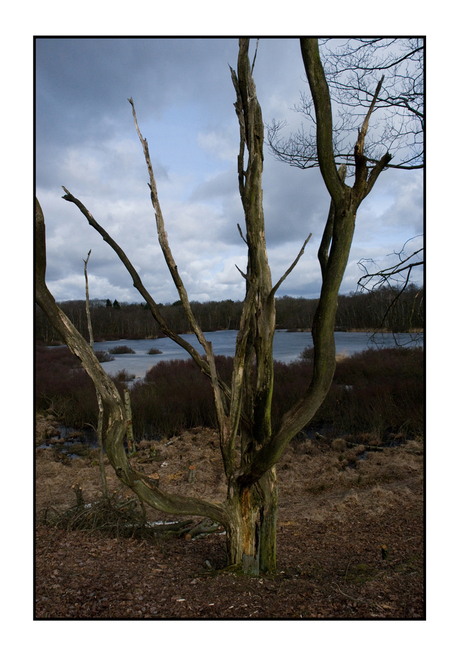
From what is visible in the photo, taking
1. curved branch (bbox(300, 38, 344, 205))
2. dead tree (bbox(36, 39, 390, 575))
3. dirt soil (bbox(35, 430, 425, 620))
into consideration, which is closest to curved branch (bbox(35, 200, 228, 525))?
dead tree (bbox(36, 39, 390, 575))

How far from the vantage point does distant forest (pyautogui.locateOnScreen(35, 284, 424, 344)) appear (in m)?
4.47

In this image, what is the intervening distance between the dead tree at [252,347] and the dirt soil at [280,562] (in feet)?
1.26

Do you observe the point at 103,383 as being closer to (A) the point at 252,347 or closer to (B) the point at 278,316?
(A) the point at 252,347

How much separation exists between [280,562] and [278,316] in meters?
5.64

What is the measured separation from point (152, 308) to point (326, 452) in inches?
204

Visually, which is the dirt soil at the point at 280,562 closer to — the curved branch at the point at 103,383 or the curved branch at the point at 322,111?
the curved branch at the point at 103,383

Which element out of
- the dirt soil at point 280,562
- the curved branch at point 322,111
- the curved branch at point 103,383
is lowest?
the dirt soil at point 280,562

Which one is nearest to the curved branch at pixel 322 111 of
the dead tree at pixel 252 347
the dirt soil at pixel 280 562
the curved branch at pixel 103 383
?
the dead tree at pixel 252 347

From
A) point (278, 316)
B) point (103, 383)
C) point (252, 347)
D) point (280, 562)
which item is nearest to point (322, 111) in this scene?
point (252, 347)

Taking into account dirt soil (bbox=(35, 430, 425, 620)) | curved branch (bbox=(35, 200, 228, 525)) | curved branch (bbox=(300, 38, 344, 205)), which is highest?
curved branch (bbox=(300, 38, 344, 205))

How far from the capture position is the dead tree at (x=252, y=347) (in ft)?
6.24

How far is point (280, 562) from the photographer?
265 cm

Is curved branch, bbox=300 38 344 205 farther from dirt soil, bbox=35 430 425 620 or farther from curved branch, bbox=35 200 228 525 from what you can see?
dirt soil, bbox=35 430 425 620

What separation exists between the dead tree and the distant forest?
23.8 inches
